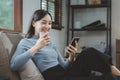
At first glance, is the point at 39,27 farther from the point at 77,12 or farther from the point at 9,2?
the point at 77,12

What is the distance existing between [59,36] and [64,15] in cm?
47

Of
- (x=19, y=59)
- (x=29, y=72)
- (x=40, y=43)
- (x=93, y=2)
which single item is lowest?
(x=29, y=72)

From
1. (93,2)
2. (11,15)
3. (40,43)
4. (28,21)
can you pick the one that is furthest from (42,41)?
(93,2)

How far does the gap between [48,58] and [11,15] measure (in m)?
0.95

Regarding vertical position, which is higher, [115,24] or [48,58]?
[115,24]

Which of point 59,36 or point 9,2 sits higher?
point 9,2

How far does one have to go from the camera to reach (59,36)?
428 centimetres

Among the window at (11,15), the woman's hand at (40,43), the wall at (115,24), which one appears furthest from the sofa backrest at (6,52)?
the wall at (115,24)

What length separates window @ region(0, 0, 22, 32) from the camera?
2.82 meters

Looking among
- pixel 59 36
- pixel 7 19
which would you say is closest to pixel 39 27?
pixel 7 19

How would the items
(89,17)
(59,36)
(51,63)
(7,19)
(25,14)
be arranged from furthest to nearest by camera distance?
1. (89,17)
2. (59,36)
3. (25,14)
4. (7,19)
5. (51,63)

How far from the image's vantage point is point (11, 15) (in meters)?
2.95

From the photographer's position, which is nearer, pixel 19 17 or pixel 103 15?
pixel 19 17

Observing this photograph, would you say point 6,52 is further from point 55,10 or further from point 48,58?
point 55,10
